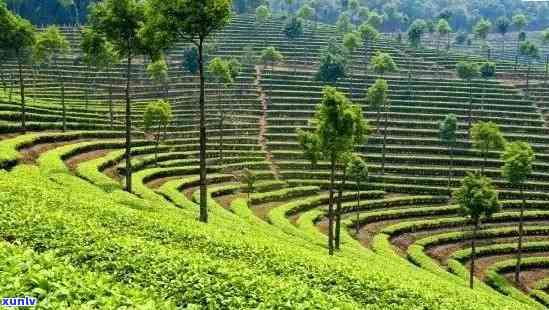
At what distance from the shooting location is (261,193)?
196 feet

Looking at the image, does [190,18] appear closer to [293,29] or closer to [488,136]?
[488,136]

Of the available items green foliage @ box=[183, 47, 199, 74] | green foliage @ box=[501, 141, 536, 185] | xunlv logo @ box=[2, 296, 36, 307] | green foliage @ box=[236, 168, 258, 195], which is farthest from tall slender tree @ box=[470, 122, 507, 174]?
green foliage @ box=[183, 47, 199, 74]

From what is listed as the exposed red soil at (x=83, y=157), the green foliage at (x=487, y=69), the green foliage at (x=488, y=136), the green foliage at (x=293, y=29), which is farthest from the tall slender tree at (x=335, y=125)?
the green foliage at (x=293, y=29)

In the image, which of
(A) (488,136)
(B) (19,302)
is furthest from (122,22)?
(A) (488,136)

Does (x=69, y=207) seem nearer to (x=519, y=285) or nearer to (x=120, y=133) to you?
(x=519, y=285)

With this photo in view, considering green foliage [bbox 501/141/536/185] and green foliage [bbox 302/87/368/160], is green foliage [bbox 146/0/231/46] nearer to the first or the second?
green foliage [bbox 302/87/368/160]

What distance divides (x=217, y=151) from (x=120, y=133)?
41.7 ft

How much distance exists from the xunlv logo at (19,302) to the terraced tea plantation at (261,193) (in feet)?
0.60

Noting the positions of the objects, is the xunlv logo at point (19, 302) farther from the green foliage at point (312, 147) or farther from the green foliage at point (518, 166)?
the green foliage at point (518, 166)

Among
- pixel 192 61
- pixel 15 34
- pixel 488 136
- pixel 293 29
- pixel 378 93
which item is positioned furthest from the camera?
pixel 293 29

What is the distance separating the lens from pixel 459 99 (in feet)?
315

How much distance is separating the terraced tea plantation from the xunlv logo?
0.60 ft

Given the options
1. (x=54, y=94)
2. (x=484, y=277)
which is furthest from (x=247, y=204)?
(x=54, y=94)

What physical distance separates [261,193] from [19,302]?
167 feet
